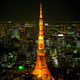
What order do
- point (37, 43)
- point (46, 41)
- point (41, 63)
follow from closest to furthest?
point (41, 63), point (37, 43), point (46, 41)

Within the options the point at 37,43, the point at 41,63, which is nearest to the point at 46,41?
the point at 37,43

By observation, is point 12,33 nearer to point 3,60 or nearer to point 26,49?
point 26,49

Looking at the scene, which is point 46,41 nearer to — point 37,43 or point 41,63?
point 37,43

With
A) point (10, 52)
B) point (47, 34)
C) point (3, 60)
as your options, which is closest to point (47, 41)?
point (47, 34)

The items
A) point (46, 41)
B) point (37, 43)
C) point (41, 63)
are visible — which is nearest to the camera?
point (41, 63)

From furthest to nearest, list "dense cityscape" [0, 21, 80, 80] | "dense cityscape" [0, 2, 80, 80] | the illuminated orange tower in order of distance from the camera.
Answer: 1. "dense cityscape" [0, 21, 80, 80]
2. "dense cityscape" [0, 2, 80, 80]
3. the illuminated orange tower

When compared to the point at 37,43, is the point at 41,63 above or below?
below

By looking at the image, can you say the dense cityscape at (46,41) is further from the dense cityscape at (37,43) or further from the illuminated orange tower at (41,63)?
the illuminated orange tower at (41,63)

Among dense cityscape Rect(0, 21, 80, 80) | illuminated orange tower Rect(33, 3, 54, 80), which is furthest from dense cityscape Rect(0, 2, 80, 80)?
illuminated orange tower Rect(33, 3, 54, 80)

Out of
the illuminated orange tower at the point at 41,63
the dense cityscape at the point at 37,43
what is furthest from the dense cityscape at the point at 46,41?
the illuminated orange tower at the point at 41,63

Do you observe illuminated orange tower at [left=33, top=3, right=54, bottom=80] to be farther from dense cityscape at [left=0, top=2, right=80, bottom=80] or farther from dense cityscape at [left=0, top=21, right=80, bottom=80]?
dense cityscape at [left=0, top=21, right=80, bottom=80]

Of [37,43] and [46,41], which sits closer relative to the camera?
[37,43]

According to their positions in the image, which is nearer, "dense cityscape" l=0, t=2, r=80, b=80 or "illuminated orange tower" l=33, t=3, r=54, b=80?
"illuminated orange tower" l=33, t=3, r=54, b=80

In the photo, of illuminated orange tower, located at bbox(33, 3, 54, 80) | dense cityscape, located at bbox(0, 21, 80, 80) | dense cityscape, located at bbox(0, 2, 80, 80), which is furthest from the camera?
dense cityscape, located at bbox(0, 21, 80, 80)
